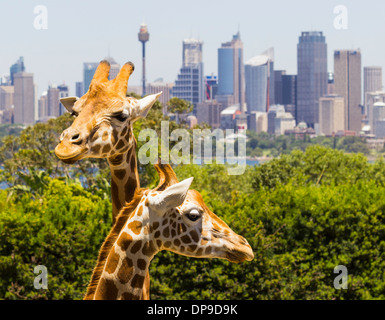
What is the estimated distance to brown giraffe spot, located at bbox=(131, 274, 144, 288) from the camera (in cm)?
718

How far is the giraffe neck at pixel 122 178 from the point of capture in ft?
26.8

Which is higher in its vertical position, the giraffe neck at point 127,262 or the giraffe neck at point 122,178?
the giraffe neck at point 122,178

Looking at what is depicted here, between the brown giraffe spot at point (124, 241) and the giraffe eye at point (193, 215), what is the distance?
622 mm

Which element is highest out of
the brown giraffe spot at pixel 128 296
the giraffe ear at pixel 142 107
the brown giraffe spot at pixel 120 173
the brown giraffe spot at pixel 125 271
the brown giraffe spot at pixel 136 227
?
the giraffe ear at pixel 142 107

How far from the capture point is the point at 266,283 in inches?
693

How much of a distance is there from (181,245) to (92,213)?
10.5 meters

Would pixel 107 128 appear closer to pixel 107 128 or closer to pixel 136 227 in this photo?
pixel 107 128

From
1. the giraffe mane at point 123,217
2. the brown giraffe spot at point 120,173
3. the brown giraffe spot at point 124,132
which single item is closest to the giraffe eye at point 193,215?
the giraffe mane at point 123,217

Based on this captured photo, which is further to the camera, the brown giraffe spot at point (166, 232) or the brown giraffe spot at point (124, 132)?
the brown giraffe spot at point (124, 132)

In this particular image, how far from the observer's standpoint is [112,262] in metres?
7.15

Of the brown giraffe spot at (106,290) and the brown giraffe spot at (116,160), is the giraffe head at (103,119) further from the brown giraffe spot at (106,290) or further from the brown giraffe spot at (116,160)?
the brown giraffe spot at (106,290)

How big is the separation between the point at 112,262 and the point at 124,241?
26 cm

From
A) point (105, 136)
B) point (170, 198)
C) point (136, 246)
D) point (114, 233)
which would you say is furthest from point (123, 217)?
point (105, 136)
